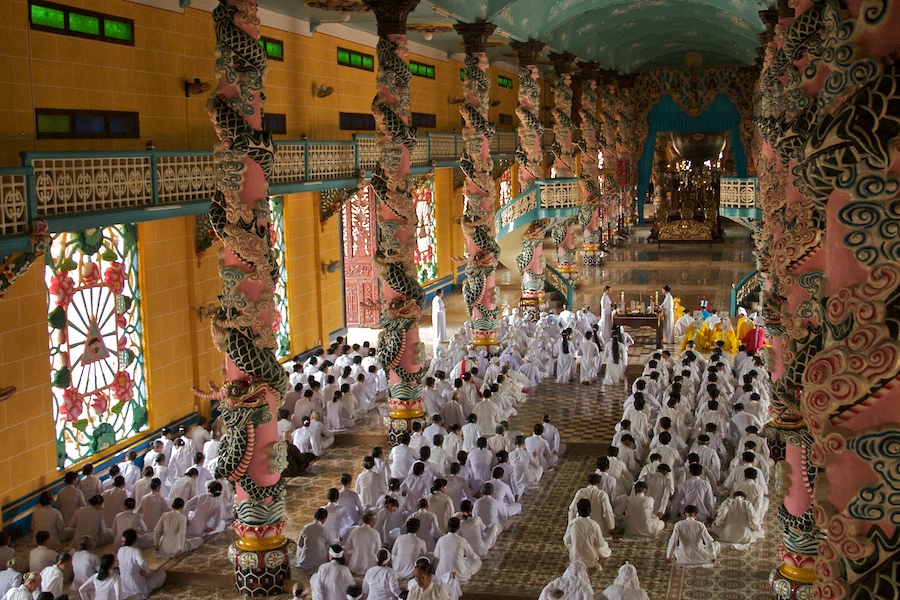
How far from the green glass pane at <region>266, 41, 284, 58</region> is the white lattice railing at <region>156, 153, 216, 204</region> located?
16.2 ft

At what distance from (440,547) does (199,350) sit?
7.79 m

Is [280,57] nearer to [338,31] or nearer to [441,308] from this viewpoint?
[338,31]

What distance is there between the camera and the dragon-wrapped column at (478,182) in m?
20.6

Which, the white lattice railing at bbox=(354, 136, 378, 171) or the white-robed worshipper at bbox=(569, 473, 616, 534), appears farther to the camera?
the white lattice railing at bbox=(354, 136, 378, 171)

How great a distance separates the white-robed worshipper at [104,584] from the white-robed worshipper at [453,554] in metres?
3.44

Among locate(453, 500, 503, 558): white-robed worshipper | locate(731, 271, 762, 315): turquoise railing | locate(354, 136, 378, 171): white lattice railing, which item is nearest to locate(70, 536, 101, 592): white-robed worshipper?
locate(453, 500, 503, 558): white-robed worshipper

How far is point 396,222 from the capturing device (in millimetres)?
15711

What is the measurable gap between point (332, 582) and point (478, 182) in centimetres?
1199

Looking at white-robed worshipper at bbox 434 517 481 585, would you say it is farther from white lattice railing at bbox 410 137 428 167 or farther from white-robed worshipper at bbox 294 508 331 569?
white lattice railing at bbox 410 137 428 167

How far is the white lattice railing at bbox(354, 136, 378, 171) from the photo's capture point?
21.3 m

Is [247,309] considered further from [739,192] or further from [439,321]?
[739,192]

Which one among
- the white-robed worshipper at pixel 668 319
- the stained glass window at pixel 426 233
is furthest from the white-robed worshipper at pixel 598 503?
the stained glass window at pixel 426 233

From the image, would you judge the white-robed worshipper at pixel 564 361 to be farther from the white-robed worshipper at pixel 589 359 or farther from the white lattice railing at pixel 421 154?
the white lattice railing at pixel 421 154

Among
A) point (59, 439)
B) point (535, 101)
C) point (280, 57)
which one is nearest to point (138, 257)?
point (59, 439)
